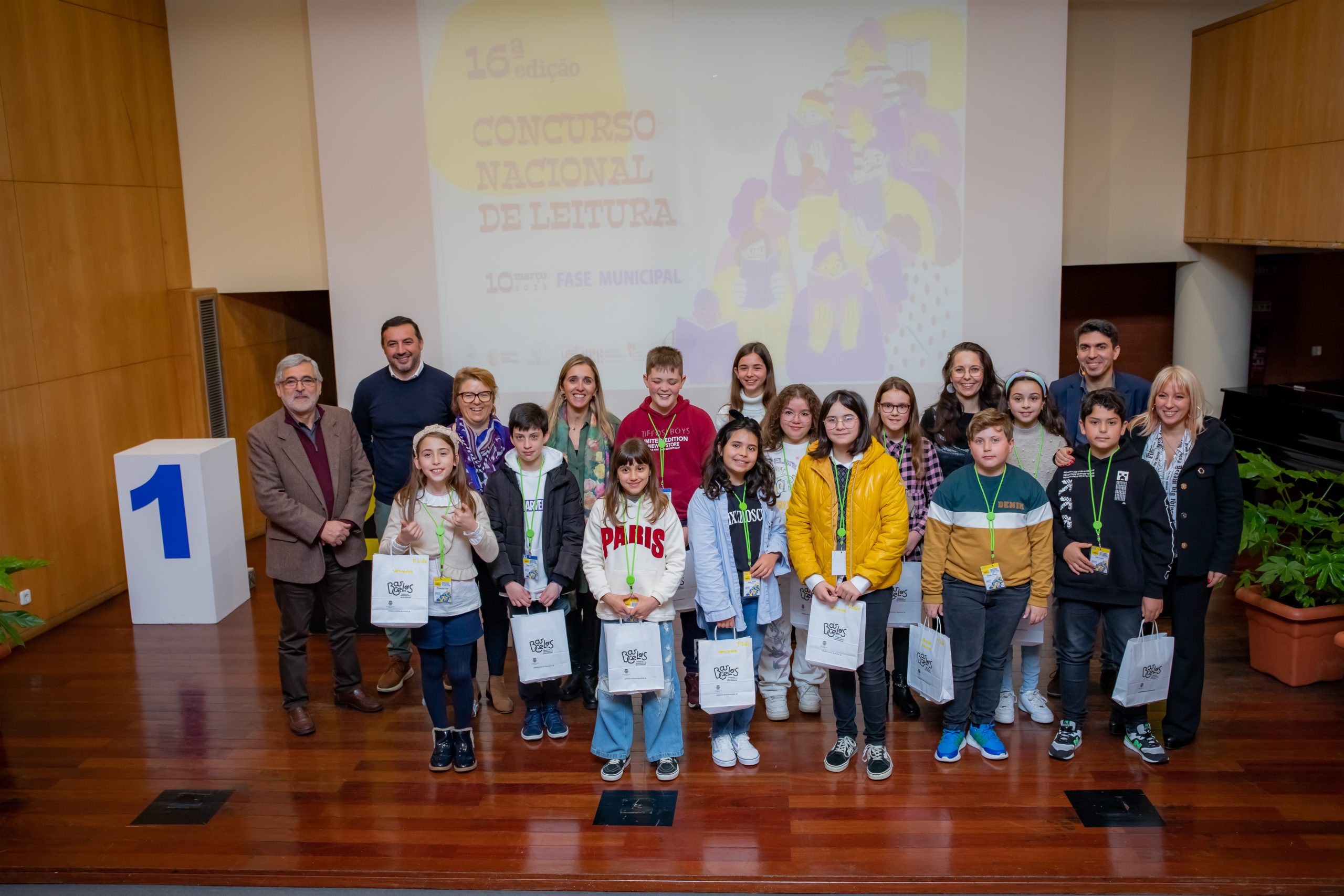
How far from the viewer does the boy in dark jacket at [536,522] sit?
12.8 ft

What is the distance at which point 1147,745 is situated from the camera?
3.86 metres

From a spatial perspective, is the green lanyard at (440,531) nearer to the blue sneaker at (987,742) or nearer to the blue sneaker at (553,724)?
the blue sneaker at (553,724)

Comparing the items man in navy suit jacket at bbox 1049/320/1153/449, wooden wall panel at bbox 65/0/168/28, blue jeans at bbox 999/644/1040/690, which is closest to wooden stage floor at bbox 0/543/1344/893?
blue jeans at bbox 999/644/1040/690

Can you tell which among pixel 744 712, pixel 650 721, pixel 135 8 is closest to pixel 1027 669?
pixel 744 712

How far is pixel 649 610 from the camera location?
366cm

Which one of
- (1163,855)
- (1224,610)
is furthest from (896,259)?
(1163,855)

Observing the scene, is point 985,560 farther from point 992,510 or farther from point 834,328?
point 834,328

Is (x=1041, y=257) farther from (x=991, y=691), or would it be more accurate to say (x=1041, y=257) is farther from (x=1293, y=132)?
(x=991, y=691)

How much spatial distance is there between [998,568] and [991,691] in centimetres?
53

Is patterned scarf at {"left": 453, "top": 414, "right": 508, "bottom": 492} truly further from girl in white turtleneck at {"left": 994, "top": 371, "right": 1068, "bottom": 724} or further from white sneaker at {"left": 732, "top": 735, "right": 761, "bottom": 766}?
girl in white turtleneck at {"left": 994, "top": 371, "right": 1068, "bottom": 724}

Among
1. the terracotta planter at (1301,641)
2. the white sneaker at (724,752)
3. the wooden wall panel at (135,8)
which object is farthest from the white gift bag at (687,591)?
A: the wooden wall panel at (135,8)

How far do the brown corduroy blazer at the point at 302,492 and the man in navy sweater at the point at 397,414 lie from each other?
1.20ft

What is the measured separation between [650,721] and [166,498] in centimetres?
334

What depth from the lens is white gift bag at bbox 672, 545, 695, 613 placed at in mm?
4098
